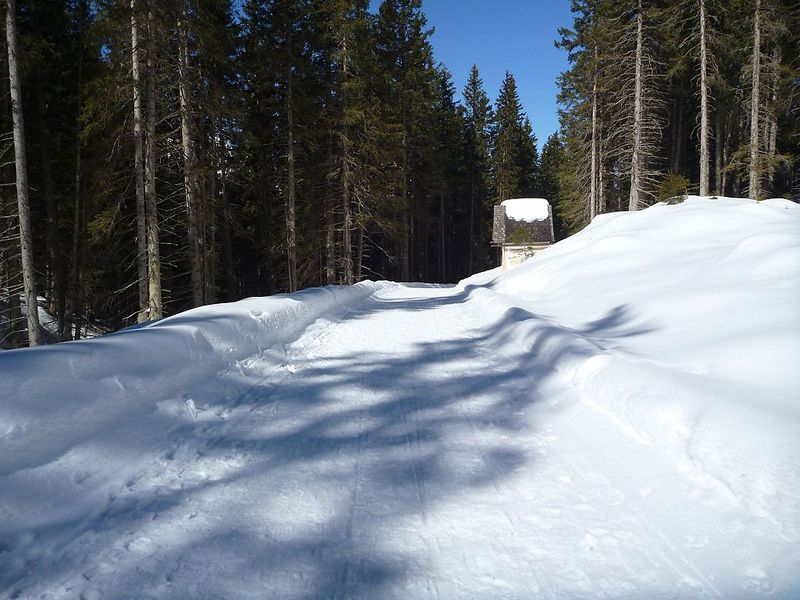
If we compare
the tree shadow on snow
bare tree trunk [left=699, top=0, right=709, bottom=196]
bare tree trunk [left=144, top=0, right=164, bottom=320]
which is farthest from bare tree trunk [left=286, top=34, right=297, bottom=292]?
bare tree trunk [left=699, top=0, right=709, bottom=196]

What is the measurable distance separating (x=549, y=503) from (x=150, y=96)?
1252 cm

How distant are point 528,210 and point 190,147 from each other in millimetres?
22957

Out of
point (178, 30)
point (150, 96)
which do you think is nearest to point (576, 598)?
point (150, 96)

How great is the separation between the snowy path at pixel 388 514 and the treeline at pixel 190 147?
29.8ft

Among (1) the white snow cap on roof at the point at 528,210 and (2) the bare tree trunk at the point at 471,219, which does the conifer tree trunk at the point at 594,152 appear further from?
(2) the bare tree trunk at the point at 471,219

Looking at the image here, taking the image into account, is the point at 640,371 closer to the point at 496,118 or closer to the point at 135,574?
the point at 135,574

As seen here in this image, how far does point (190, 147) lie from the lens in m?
12.3

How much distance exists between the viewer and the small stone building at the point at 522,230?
1104 inches

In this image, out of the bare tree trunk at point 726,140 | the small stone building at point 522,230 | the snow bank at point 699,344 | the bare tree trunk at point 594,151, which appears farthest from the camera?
the bare tree trunk at point 726,140

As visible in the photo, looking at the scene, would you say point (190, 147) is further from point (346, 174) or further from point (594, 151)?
point (594, 151)

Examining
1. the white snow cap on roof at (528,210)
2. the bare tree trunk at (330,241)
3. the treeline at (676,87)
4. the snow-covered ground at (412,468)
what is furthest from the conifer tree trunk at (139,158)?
the white snow cap on roof at (528,210)

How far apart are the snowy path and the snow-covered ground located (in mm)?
13

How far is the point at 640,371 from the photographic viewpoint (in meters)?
3.89

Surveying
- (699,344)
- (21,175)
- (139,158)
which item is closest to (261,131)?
(139,158)
